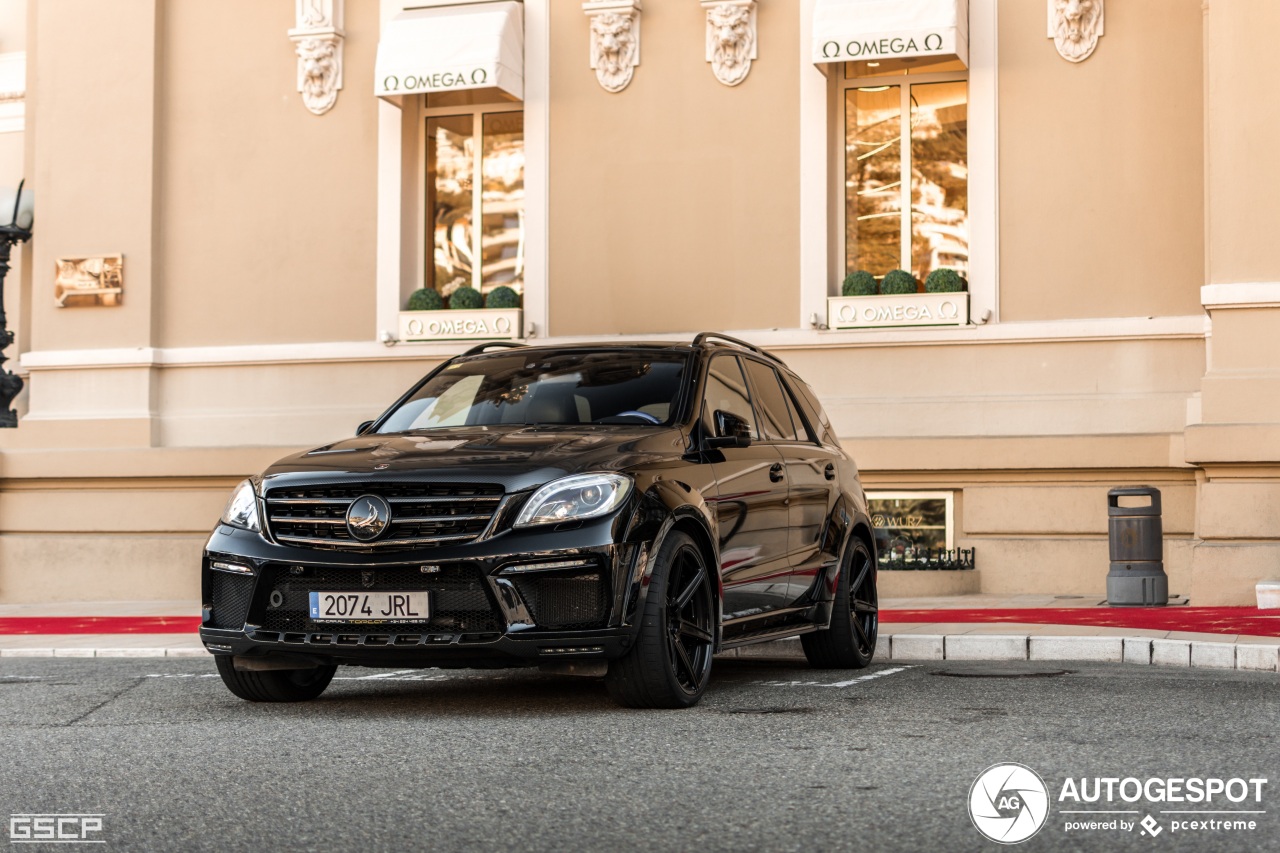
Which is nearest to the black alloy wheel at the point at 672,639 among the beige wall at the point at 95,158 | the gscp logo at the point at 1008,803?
the gscp logo at the point at 1008,803

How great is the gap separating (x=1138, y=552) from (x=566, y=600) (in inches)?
298

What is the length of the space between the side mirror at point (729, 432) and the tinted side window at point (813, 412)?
5.26 feet

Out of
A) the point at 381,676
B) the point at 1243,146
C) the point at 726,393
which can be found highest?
the point at 1243,146

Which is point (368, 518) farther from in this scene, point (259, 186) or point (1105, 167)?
point (259, 186)

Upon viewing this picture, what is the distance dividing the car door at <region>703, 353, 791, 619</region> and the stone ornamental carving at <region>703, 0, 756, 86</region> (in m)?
8.30

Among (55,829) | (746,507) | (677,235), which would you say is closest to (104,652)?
(746,507)

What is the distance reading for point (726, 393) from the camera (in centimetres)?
897

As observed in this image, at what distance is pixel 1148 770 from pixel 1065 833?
107cm

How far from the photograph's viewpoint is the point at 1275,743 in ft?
21.2

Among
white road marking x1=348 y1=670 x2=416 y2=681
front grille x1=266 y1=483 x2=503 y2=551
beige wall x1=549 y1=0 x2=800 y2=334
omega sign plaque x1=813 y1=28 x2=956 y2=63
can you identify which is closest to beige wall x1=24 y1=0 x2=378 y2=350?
beige wall x1=549 y1=0 x2=800 y2=334

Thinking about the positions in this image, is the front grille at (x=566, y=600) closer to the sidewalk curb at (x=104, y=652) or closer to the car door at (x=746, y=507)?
the car door at (x=746, y=507)

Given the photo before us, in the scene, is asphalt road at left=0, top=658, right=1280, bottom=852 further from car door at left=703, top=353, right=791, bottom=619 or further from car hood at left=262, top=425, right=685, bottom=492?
car hood at left=262, top=425, right=685, bottom=492

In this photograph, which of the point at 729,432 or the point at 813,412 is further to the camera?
the point at 813,412

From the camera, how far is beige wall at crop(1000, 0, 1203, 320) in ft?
50.9
